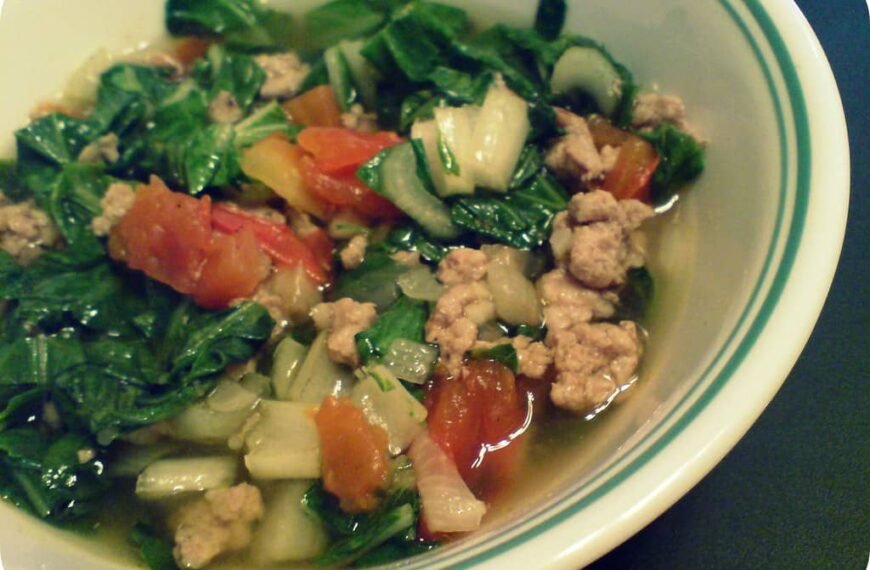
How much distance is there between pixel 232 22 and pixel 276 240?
1119mm

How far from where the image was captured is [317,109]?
8.45 feet

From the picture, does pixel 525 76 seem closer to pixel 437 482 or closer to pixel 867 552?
pixel 437 482

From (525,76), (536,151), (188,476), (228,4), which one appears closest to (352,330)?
(188,476)

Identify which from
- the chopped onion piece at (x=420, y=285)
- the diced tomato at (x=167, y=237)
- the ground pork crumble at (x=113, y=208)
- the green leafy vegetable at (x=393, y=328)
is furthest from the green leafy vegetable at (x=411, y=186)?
the ground pork crumble at (x=113, y=208)

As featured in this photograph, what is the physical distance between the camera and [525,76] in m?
2.53

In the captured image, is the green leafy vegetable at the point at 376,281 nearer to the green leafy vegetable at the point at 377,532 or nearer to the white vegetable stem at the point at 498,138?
the white vegetable stem at the point at 498,138

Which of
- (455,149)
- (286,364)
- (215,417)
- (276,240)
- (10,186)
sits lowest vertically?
(10,186)

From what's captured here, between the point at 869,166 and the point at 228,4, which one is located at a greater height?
the point at 869,166

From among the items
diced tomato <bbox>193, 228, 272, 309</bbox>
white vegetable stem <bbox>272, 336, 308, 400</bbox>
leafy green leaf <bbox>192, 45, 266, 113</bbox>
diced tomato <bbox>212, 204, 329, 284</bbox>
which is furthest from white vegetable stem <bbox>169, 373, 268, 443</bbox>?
leafy green leaf <bbox>192, 45, 266, 113</bbox>

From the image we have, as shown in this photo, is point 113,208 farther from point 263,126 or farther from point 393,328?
point 393,328

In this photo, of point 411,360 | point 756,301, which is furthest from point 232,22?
point 756,301

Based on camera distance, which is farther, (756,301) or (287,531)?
(287,531)

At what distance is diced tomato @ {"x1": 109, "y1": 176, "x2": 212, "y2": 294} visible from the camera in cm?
216

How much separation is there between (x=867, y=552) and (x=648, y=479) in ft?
2.89
